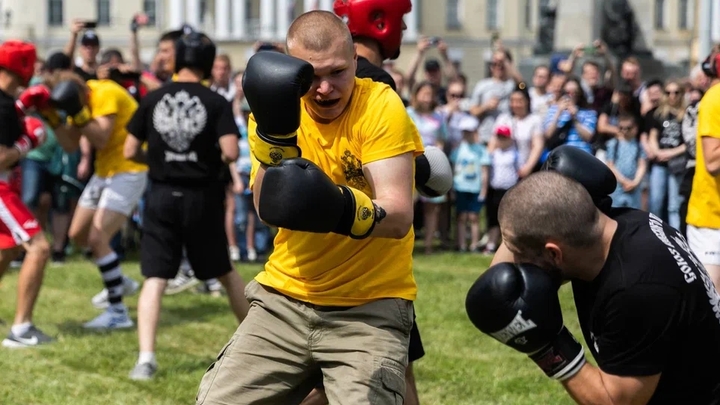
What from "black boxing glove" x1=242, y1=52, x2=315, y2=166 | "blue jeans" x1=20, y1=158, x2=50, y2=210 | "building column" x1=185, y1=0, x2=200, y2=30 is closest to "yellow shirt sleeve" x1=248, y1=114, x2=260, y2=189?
"black boxing glove" x1=242, y1=52, x2=315, y2=166

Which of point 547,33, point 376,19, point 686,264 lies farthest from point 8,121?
point 547,33

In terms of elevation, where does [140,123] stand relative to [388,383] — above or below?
above

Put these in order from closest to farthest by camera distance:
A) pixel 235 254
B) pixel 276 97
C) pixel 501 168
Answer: pixel 276 97 < pixel 235 254 < pixel 501 168

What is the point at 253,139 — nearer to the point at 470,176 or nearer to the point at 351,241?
the point at 351,241

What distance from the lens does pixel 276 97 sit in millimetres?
3545

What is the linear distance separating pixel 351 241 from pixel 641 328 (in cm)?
114

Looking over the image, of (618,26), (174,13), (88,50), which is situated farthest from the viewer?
(174,13)

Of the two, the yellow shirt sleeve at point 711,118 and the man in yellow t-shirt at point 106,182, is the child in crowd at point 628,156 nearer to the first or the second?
the man in yellow t-shirt at point 106,182

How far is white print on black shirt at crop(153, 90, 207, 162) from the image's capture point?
7.19m

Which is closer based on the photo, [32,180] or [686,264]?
[686,264]

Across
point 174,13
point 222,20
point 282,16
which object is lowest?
point 222,20

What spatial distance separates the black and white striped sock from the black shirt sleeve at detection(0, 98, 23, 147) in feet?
4.27

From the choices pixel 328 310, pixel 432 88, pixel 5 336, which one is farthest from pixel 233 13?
pixel 328 310

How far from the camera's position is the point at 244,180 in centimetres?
1246
